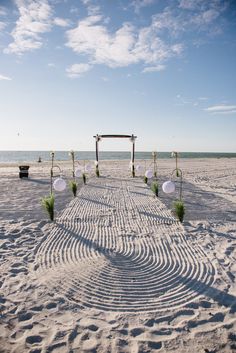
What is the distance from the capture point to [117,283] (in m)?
4.88

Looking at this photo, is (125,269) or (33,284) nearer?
(33,284)

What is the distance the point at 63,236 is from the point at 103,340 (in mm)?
3884

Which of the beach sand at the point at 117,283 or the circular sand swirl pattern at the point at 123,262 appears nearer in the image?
the beach sand at the point at 117,283

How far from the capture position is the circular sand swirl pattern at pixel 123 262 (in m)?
4.50

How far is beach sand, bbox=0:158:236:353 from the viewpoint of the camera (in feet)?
11.8

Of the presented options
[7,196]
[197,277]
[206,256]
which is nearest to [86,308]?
[197,277]

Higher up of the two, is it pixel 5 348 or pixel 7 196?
pixel 7 196

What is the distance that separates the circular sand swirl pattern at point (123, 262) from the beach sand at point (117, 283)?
2cm

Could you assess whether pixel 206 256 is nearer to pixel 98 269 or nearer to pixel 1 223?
pixel 98 269

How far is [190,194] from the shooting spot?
43.9 feet

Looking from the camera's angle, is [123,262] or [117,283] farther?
[123,262]

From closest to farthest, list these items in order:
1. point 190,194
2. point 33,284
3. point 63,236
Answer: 1. point 33,284
2. point 63,236
3. point 190,194

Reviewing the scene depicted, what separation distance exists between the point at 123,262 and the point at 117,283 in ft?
2.72

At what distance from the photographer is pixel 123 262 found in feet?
18.7
